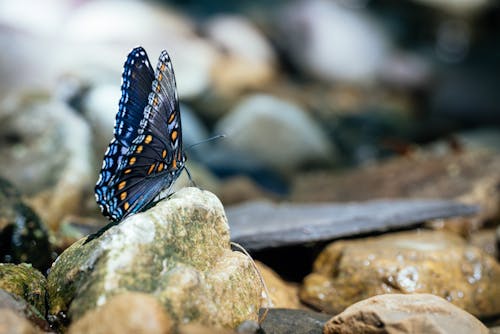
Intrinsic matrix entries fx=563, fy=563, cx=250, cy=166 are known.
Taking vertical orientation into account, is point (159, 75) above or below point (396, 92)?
above

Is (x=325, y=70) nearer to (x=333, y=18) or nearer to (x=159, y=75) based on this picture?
(x=333, y=18)

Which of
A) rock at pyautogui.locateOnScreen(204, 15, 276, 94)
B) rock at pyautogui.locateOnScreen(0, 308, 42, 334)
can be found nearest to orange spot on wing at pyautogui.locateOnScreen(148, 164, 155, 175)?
rock at pyautogui.locateOnScreen(0, 308, 42, 334)

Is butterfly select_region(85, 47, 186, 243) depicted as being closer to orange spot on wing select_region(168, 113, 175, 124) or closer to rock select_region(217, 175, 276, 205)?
orange spot on wing select_region(168, 113, 175, 124)

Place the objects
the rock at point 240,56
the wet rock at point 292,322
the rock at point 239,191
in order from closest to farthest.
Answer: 1. the wet rock at point 292,322
2. the rock at point 239,191
3. the rock at point 240,56

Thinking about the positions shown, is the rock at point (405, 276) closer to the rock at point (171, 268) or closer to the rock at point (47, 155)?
the rock at point (171, 268)

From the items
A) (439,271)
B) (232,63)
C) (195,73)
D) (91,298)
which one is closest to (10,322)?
(91,298)

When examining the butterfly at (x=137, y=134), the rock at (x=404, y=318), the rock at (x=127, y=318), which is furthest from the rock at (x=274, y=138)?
the rock at (x=127, y=318)
